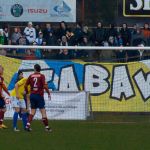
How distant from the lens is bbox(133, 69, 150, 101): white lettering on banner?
28422 mm

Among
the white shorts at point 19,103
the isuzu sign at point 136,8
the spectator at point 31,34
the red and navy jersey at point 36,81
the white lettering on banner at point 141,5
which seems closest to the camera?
the red and navy jersey at point 36,81

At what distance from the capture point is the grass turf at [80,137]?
1974 centimetres

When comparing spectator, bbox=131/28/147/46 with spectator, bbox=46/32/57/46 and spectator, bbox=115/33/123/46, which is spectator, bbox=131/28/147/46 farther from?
spectator, bbox=46/32/57/46

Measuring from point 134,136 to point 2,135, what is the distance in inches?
140

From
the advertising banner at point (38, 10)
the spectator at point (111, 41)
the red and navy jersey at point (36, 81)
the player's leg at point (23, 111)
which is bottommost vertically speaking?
the player's leg at point (23, 111)

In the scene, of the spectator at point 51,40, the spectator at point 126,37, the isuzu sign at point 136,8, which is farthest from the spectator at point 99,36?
the isuzu sign at point 136,8

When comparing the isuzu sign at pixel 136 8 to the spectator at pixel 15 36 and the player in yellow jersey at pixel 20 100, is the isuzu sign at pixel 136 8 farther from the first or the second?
the player in yellow jersey at pixel 20 100

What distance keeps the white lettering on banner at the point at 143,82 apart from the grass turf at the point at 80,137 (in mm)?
1800

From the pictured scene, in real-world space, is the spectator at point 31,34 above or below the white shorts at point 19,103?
above

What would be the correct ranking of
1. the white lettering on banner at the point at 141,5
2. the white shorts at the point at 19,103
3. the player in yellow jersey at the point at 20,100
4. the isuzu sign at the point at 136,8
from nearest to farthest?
1. the player in yellow jersey at the point at 20,100
2. the white shorts at the point at 19,103
3. the isuzu sign at the point at 136,8
4. the white lettering on banner at the point at 141,5

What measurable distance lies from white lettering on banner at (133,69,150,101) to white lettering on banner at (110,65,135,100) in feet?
0.90

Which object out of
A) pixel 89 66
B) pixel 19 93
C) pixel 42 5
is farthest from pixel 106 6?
pixel 19 93

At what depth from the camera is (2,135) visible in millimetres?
22219

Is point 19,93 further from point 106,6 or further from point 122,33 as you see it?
point 106,6
